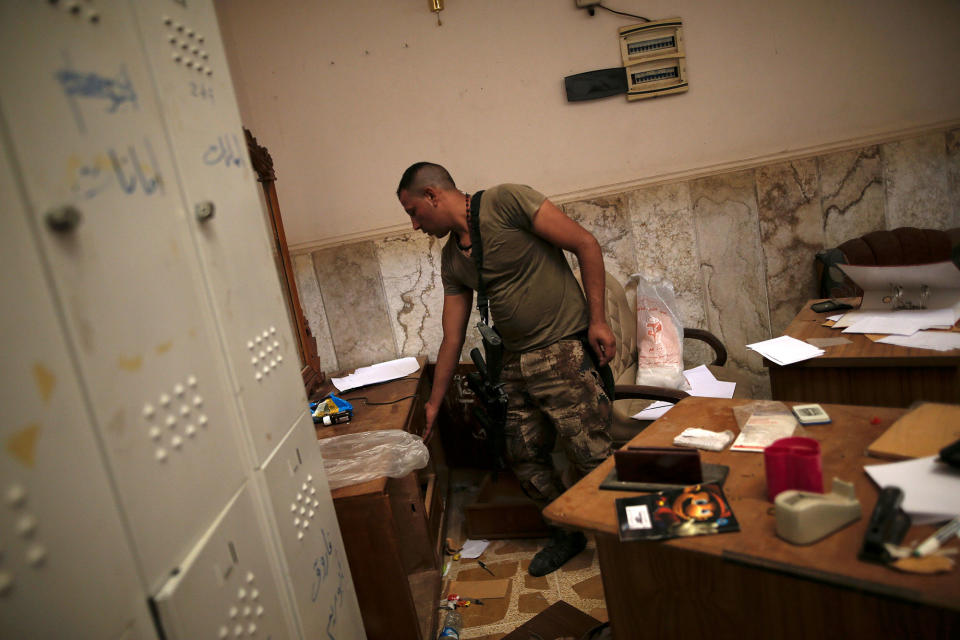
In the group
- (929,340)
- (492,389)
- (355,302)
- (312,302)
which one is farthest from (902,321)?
(312,302)

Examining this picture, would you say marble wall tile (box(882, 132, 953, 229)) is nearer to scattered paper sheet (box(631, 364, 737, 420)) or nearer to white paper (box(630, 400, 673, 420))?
scattered paper sheet (box(631, 364, 737, 420))

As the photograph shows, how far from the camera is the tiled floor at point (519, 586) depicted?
1.96 m

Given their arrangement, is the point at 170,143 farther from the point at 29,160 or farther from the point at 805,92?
the point at 805,92

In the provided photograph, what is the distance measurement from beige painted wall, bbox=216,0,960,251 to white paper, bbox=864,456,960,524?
2363mm

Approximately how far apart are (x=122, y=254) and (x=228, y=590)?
0.58 metres

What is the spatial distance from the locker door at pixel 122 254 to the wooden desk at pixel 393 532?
0.76 metres

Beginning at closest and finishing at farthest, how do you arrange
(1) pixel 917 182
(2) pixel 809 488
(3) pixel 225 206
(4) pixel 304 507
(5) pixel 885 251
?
1. (2) pixel 809 488
2. (3) pixel 225 206
3. (4) pixel 304 507
4. (5) pixel 885 251
5. (1) pixel 917 182

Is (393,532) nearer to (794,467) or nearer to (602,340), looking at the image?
(602,340)

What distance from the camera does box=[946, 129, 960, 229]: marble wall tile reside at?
2914mm

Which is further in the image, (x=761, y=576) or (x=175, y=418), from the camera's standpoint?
(x=761, y=576)

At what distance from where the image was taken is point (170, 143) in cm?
92

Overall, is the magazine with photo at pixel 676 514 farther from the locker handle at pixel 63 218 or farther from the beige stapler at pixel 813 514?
the locker handle at pixel 63 218

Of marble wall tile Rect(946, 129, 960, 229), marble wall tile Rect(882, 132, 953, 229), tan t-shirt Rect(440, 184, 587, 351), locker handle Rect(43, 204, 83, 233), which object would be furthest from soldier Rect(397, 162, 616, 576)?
marble wall tile Rect(946, 129, 960, 229)

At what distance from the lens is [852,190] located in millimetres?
2965
